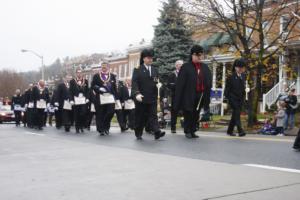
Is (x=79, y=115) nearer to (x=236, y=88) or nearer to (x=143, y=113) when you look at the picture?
(x=143, y=113)

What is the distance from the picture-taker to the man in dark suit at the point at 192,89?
38.3ft

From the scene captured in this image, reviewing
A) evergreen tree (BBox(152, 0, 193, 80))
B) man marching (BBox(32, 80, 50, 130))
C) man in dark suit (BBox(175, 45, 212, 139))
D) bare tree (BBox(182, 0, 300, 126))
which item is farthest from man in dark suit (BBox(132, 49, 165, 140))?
evergreen tree (BBox(152, 0, 193, 80))

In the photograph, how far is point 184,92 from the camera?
11.8 meters

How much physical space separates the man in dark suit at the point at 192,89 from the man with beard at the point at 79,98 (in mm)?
6103

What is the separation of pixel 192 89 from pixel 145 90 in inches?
42.0

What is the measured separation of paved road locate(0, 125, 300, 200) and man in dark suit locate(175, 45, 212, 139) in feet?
6.11

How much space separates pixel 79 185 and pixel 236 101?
7.76m

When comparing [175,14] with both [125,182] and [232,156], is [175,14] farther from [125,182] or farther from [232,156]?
[125,182]

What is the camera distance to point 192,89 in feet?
38.4

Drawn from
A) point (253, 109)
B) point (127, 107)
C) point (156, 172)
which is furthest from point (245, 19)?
point (156, 172)

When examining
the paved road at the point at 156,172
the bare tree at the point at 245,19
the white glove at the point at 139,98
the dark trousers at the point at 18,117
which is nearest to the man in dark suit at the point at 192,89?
the white glove at the point at 139,98

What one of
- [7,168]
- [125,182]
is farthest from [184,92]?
[125,182]

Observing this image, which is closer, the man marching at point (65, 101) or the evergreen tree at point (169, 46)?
the man marching at point (65, 101)

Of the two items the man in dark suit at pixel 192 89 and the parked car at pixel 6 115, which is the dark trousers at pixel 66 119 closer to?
the man in dark suit at pixel 192 89
